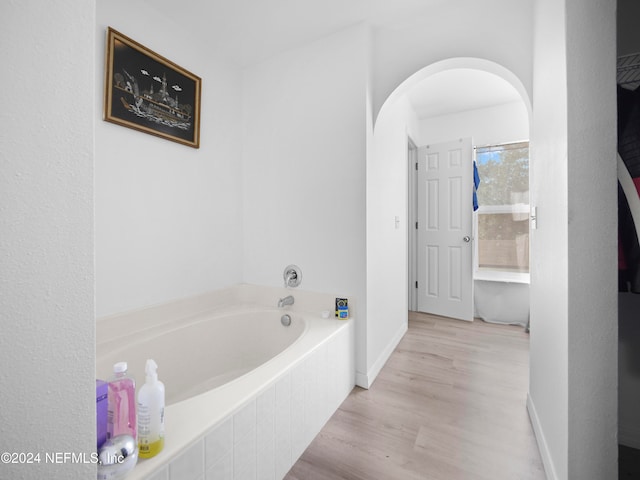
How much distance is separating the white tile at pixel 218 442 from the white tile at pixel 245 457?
0.05 metres

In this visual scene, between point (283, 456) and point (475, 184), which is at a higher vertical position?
point (475, 184)

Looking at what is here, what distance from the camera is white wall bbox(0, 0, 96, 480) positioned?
0.46 metres

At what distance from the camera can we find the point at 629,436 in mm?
1375

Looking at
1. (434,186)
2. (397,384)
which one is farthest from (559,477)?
(434,186)

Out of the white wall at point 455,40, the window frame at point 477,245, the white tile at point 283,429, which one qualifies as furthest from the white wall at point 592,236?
the window frame at point 477,245

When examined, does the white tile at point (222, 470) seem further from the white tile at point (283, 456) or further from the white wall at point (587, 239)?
the white wall at point (587, 239)

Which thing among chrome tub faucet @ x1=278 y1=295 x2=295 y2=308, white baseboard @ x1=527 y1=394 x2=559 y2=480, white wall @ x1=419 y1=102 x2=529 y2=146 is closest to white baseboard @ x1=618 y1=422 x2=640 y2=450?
white baseboard @ x1=527 y1=394 x2=559 y2=480

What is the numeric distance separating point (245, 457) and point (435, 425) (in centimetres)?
107

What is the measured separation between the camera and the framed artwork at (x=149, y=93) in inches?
60.1

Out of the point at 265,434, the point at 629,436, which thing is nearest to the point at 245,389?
the point at 265,434

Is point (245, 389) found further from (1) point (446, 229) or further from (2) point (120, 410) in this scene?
(1) point (446, 229)

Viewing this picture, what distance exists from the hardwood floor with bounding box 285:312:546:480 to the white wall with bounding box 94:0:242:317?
1.30 metres

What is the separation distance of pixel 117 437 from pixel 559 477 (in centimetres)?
146

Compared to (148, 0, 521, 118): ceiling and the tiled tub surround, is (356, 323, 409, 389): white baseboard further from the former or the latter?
(148, 0, 521, 118): ceiling
